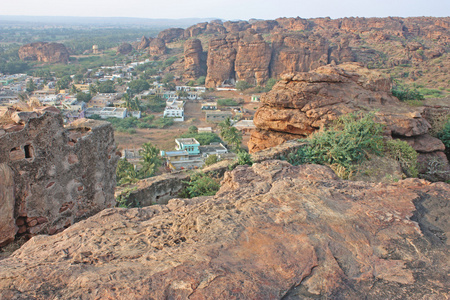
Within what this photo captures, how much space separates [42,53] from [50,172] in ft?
235

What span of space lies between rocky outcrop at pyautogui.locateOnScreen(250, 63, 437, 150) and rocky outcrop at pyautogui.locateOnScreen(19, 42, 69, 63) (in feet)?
218

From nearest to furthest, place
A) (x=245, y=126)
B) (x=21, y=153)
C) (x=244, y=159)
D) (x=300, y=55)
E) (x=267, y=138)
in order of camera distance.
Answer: (x=21, y=153) → (x=244, y=159) → (x=267, y=138) → (x=245, y=126) → (x=300, y=55)

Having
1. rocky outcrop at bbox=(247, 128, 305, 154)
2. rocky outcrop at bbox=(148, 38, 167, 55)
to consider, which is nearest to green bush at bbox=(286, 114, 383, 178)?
rocky outcrop at bbox=(247, 128, 305, 154)

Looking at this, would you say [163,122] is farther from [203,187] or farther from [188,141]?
[203,187]

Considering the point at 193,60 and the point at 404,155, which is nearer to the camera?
the point at 404,155

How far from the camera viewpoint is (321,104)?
890cm

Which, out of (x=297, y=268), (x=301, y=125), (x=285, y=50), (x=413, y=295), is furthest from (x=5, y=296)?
(x=285, y=50)

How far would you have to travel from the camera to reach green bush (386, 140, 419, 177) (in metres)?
7.13

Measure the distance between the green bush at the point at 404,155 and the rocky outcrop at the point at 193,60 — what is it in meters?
44.3

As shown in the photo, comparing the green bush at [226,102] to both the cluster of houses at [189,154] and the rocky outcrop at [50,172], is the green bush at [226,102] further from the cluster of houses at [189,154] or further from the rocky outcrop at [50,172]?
the rocky outcrop at [50,172]

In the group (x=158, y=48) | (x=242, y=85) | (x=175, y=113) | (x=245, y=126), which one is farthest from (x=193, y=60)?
(x=245, y=126)

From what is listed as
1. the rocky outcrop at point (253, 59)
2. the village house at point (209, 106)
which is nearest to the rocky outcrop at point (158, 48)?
the rocky outcrop at point (253, 59)

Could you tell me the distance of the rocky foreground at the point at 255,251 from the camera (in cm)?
197

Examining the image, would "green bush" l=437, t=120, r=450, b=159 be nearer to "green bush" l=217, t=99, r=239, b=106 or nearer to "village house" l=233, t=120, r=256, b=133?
"village house" l=233, t=120, r=256, b=133
